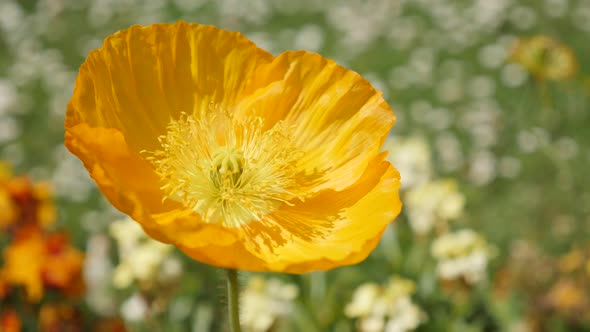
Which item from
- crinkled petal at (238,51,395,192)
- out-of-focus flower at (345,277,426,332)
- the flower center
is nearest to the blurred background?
out-of-focus flower at (345,277,426,332)

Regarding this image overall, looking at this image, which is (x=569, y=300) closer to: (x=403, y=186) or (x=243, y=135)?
(x=403, y=186)

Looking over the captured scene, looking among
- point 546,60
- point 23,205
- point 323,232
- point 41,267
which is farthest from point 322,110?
point 546,60

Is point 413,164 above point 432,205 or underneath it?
above

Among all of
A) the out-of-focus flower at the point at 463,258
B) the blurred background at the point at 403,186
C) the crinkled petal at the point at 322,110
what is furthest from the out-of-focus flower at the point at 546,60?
the crinkled petal at the point at 322,110

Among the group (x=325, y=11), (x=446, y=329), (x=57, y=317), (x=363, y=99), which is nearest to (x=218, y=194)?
(x=363, y=99)

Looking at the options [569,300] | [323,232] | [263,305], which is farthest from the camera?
[569,300]

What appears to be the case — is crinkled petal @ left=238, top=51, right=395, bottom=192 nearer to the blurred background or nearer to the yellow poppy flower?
the yellow poppy flower

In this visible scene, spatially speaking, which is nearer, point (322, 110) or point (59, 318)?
point (322, 110)

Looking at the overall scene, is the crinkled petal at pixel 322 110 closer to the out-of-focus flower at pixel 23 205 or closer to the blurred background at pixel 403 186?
the blurred background at pixel 403 186
